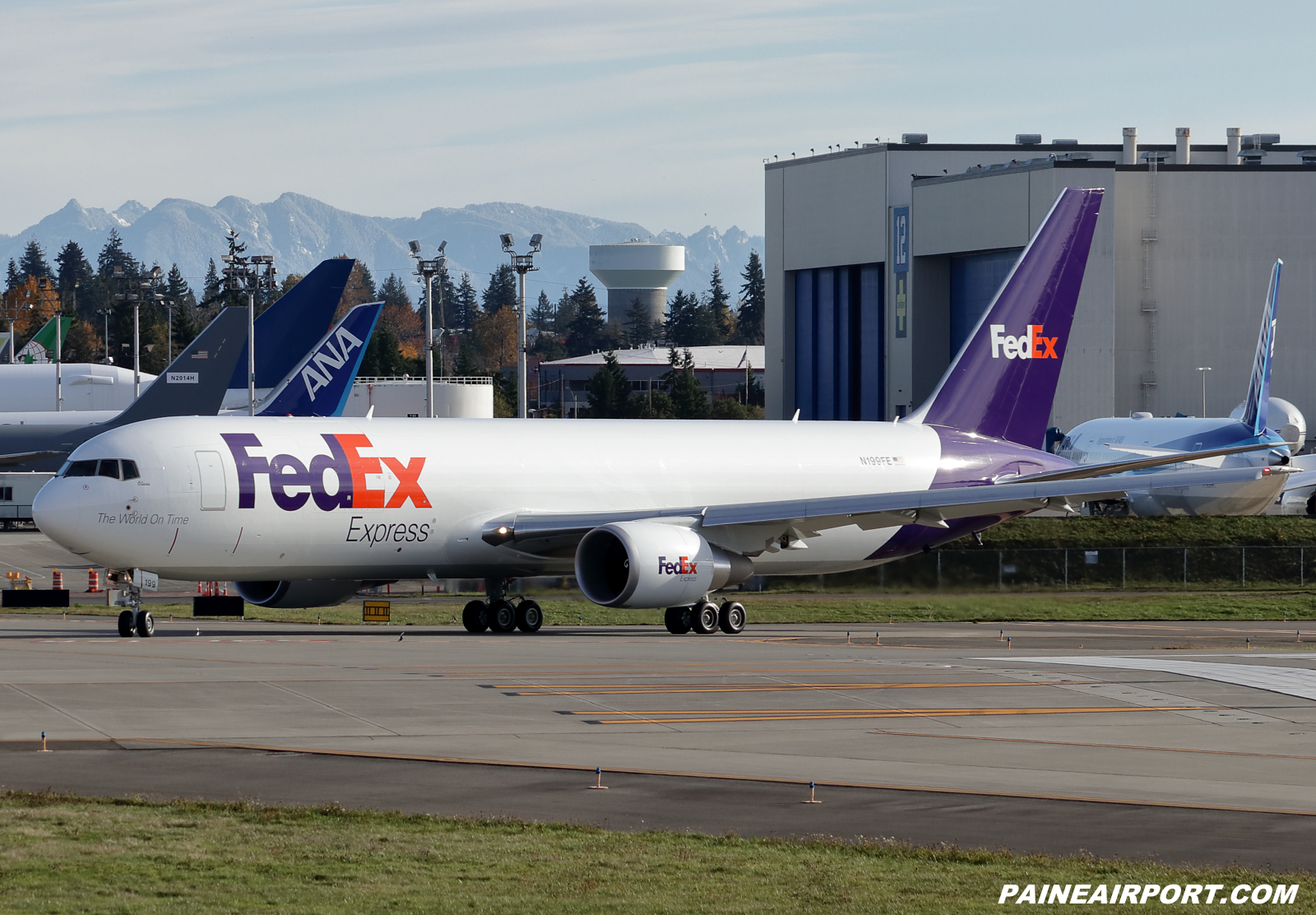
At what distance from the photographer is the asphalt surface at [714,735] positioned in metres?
16.1

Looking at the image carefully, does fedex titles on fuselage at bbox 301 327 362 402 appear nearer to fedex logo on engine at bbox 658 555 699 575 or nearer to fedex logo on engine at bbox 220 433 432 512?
fedex logo on engine at bbox 220 433 432 512

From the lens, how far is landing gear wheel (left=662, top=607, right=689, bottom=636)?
38.7 meters

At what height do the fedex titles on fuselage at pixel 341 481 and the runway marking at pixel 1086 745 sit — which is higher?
the fedex titles on fuselage at pixel 341 481

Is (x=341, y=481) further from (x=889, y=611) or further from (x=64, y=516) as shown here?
(x=889, y=611)

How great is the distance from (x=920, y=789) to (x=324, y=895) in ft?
23.4

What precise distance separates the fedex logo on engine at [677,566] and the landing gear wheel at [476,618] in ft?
15.8

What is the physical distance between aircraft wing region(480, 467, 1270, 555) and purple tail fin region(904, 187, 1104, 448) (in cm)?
656

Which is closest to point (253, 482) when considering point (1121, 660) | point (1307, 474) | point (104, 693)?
point (104, 693)

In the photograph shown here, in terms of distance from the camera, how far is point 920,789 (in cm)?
1742

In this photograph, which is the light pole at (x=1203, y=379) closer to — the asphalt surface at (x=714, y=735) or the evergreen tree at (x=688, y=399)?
the evergreen tree at (x=688, y=399)

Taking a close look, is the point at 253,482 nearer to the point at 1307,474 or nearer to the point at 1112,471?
the point at 1112,471

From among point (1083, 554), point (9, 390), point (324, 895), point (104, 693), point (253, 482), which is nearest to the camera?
point (324, 895)

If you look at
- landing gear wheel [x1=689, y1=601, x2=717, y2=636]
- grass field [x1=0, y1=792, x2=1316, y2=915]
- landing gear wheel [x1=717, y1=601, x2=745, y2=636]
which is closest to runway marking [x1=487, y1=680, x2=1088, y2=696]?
grass field [x1=0, y1=792, x2=1316, y2=915]

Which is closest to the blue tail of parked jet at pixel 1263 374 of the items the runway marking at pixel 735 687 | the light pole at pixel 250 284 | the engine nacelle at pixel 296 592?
the light pole at pixel 250 284
